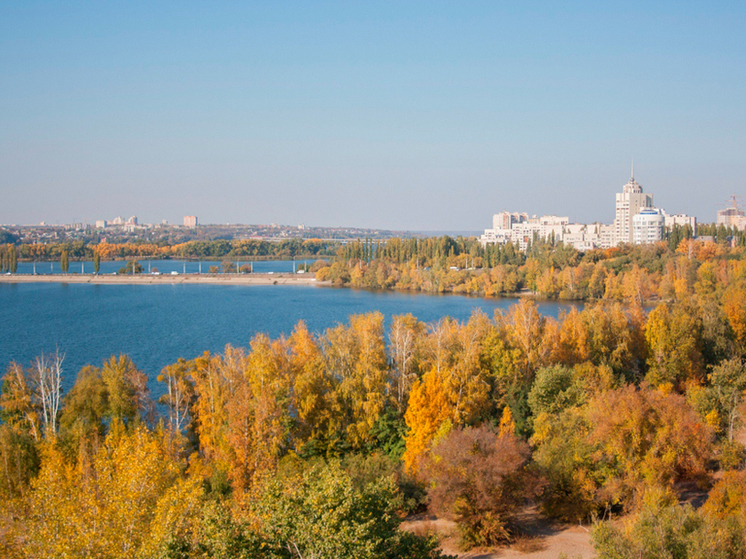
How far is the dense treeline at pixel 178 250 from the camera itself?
83062 mm

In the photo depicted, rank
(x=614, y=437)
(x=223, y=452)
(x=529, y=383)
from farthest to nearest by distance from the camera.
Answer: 1. (x=529, y=383)
2. (x=223, y=452)
3. (x=614, y=437)

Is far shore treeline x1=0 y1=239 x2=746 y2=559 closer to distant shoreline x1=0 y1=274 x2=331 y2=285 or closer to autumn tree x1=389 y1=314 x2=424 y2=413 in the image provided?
autumn tree x1=389 y1=314 x2=424 y2=413

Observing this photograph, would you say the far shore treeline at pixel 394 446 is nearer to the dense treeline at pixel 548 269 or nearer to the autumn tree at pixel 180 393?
the autumn tree at pixel 180 393

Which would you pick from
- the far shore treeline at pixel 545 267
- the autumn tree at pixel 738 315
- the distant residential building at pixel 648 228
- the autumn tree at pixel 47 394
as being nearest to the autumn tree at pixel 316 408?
the autumn tree at pixel 47 394

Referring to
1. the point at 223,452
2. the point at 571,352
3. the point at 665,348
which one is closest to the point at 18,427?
the point at 223,452

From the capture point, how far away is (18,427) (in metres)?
13.7

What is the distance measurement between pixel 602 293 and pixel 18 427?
3580 centimetres

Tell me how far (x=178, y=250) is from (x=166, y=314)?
62115mm

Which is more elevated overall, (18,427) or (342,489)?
(342,489)

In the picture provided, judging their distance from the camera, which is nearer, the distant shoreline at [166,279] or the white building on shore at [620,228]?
the distant shoreline at [166,279]

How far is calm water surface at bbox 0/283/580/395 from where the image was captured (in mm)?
25192

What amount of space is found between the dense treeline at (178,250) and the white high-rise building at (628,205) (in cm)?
3806

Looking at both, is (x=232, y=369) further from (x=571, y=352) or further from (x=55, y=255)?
(x=55, y=255)

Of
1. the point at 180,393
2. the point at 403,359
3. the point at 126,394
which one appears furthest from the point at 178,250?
the point at 403,359
